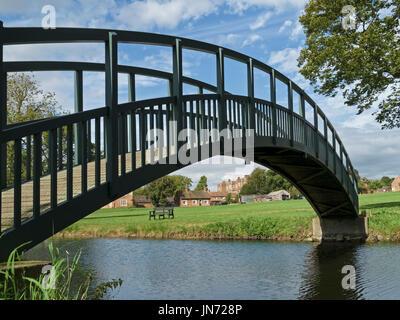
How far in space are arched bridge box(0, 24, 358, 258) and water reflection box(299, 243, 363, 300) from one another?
3932mm

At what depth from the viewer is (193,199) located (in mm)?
105062

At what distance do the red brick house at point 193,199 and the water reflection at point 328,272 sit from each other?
83.2 meters

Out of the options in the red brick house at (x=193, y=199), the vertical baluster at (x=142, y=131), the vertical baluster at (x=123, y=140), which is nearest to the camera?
the vertical baluster at (x=123, y=140)

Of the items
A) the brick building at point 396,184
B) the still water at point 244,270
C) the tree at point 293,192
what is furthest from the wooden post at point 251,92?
the brick building at point 396,184

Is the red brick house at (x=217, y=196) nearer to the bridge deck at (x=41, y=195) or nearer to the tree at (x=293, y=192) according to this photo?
the tree at (x=293, y=192)

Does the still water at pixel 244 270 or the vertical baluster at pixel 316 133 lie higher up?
the vertical baluster at pixel 316 133

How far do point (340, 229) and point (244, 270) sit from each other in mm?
11051

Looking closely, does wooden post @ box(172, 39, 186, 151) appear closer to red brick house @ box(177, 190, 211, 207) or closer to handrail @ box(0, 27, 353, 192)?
handrail @ box(0, 27, 353, 192)

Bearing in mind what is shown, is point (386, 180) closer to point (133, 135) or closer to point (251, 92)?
point (251, 92)

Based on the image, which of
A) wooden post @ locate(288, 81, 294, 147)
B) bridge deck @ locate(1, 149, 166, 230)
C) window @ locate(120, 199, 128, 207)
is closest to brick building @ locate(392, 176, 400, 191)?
window @ locate(120, 199, 128, 207)

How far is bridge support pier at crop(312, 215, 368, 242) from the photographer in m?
22.5

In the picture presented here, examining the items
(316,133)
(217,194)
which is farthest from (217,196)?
(316,133)

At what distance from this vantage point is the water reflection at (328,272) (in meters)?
10.9
